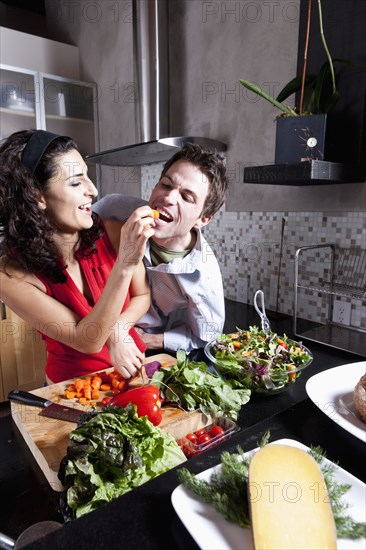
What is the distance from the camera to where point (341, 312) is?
1.64 m

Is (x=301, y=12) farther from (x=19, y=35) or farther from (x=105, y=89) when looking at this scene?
(x=19, y=35)

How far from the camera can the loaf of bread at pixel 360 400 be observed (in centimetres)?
65

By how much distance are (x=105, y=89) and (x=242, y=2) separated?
1.43m

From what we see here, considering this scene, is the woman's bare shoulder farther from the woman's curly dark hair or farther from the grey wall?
the grey wall

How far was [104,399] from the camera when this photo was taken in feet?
3.38

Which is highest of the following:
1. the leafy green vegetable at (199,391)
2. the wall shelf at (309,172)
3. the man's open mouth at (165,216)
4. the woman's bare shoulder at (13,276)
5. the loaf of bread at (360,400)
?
the wall shelf at (309,172)

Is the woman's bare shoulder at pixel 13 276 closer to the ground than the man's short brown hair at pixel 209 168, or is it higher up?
closer to the ground

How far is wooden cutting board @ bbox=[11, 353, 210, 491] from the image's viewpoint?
0.78m

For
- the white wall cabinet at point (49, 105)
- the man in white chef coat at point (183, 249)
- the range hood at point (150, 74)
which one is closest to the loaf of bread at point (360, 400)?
the man in white chef coat at point (183, 249)

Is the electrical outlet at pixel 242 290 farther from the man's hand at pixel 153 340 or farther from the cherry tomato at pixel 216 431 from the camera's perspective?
the cherry tomato at pixel 216 431

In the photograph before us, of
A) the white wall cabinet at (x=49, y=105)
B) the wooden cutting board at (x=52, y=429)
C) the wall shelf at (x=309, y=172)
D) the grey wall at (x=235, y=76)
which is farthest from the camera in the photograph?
the white wall cabinet at (x=49, y=105)

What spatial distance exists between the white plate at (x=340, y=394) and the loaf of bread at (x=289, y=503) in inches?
7.2

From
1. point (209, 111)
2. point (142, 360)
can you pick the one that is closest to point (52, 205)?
point (142, 360)

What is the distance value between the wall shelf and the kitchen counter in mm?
733
